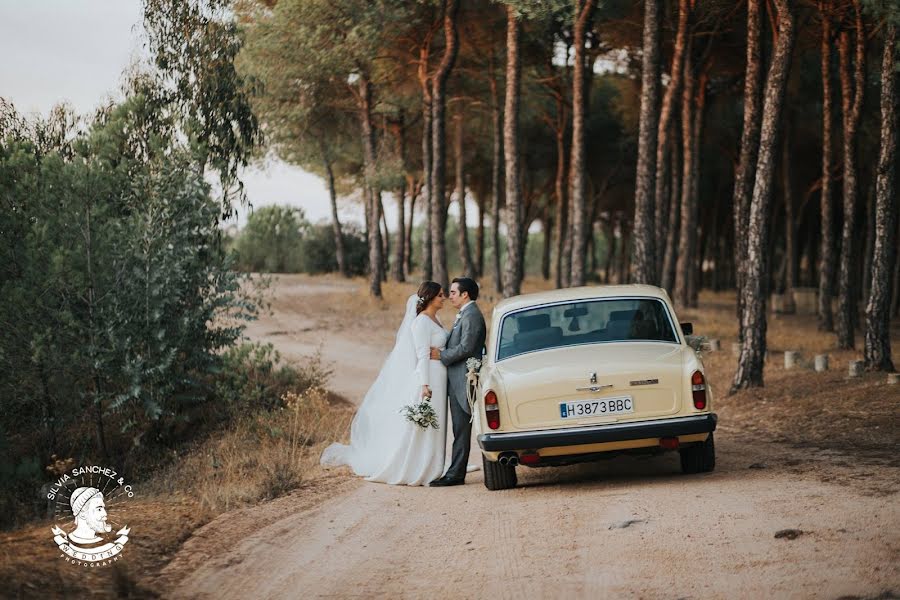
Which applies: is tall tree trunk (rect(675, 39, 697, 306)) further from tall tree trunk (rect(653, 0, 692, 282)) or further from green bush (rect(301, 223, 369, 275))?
green bush (rect(301, 223, 369, 275))

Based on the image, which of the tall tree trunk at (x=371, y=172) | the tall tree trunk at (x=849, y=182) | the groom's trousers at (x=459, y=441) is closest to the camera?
the groom's trousers at (x=459, y=441)

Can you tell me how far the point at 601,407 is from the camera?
876 cm

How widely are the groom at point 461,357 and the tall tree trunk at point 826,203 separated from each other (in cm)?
1620

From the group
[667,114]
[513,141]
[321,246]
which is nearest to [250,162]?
[513,141]

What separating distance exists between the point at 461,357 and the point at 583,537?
3.46 metres

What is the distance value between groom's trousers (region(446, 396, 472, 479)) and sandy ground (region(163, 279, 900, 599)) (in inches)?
11.0

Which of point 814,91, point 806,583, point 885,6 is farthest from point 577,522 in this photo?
point 814,91

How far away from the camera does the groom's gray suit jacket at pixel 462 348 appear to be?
34.0ft

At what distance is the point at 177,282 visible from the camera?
15.8m

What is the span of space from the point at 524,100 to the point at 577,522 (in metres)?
30.8

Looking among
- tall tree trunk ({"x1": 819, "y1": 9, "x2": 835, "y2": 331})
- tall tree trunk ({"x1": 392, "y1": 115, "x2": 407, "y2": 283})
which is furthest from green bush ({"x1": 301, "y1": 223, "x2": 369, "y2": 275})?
tall tree trunk ({"x1": 819, "y1": 9, "x2": 835, "y2": 331})

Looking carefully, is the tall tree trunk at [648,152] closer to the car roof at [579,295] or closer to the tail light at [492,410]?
the car roof at [579,295]

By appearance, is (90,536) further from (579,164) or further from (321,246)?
(321,246)

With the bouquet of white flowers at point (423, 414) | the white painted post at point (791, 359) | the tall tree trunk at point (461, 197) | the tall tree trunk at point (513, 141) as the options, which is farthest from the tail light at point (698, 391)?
the tall tree trunk at point (461, 197)
